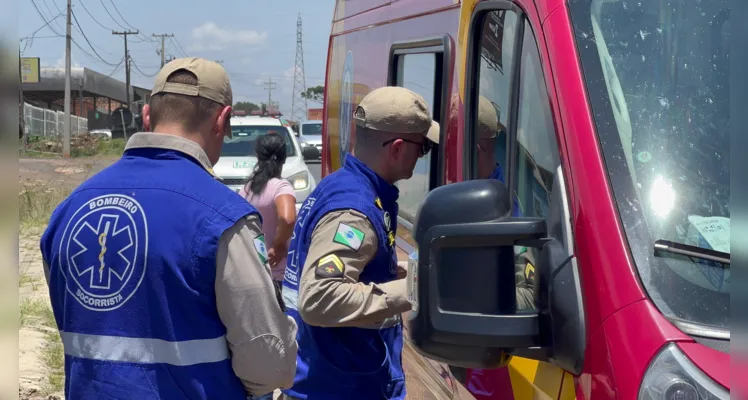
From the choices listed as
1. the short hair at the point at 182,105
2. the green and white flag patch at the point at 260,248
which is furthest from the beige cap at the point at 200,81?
the green and white flag patch at the point at 260,248

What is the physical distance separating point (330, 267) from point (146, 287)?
2.11 feet

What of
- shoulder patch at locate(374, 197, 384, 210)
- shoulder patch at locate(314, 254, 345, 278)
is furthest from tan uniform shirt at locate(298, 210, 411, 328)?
shoulder patch at locate(374, 197, 384, 210)

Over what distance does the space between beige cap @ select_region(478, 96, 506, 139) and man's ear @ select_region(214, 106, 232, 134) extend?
0.91 meters

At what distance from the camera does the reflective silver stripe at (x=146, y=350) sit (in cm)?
212

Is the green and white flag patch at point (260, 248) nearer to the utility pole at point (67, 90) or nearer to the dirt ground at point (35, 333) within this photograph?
the dirt ground at point (35, 333)

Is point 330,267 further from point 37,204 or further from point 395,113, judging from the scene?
point 37,204

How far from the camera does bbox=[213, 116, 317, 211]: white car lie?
400 inches

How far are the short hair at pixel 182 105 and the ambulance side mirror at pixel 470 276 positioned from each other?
755 mm

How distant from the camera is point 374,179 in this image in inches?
111

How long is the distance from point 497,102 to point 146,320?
1.37 metres

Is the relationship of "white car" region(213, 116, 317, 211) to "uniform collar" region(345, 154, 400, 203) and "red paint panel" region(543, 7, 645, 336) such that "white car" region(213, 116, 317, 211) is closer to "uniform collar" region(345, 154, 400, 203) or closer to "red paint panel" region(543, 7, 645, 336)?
"uniform collar" region(345, 154, 400, 203)

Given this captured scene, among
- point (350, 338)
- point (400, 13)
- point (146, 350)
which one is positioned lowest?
point (350, 338)

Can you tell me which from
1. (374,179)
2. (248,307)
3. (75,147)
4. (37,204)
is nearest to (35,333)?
(374,179)

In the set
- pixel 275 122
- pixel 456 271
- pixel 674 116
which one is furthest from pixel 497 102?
pixel 275 122
